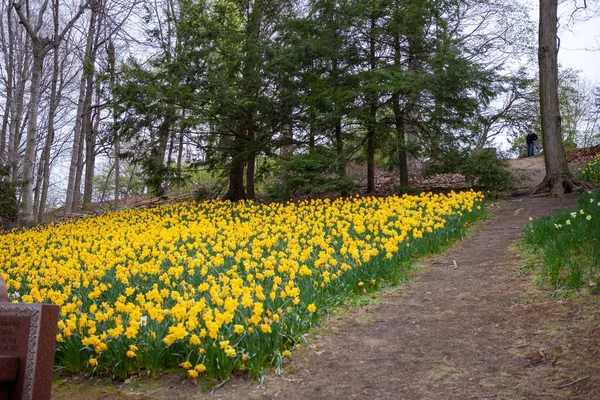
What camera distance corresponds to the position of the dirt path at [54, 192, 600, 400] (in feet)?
10.9

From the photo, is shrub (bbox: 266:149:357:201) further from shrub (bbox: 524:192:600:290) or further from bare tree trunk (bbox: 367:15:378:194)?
shrub (bbox: 524:192:600:290)

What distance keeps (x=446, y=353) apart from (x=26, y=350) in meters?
2.96

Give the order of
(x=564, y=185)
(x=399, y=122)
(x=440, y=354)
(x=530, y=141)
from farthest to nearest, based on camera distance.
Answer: (x=530, y=141) < (x=399, y=122) < (x=564, y=185) < (x=440, y=354)

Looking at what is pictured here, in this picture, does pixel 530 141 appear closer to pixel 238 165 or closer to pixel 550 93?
pixel 550 93

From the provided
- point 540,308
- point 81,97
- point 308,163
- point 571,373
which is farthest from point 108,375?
point 81,97

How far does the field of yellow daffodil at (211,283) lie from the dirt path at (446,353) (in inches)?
8.5

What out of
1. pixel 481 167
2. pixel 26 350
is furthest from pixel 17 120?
pixel 26 350

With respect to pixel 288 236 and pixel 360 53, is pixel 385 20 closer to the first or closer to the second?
pixel 360 53

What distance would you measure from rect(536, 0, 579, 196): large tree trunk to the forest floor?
23.8ft

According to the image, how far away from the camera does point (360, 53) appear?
13.8m

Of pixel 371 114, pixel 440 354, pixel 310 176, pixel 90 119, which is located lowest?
pixel 440 354

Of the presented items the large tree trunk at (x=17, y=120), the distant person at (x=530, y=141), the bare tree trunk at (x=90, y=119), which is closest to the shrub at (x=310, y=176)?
the bare tree trunk at (x=90, y=119)

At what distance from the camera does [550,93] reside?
458 inches

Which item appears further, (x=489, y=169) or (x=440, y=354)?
(x=489, y=169)
